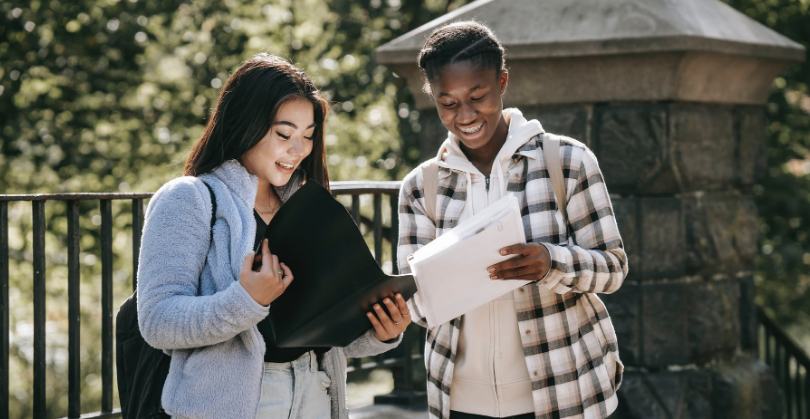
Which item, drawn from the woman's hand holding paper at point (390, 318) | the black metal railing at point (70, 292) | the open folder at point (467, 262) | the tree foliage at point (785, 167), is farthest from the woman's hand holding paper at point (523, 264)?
the tree foliage at point (785, 167)

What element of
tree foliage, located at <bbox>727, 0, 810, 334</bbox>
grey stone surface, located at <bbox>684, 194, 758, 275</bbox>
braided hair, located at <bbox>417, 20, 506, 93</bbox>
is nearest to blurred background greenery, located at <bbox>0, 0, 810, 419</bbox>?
tree foliage, located at <bbox>727, 0, 810, 334</bbox>

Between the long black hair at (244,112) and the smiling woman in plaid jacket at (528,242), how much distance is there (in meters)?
0.50

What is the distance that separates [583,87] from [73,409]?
8.81ft

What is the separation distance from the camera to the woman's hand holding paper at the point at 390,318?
7.10 ft

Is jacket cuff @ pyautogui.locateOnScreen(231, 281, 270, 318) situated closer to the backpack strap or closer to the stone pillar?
the backpack strap

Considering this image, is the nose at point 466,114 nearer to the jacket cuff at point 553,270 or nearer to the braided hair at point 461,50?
the braided hair at point 461,50

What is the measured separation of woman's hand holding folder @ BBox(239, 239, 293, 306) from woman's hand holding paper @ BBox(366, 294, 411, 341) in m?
0.29

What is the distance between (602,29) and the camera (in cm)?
423

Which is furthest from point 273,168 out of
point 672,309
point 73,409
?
point 672,309

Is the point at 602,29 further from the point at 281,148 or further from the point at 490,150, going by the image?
the point at 281,148

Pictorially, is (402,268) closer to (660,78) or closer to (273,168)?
(273,168)

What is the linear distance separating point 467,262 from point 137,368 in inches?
32.6

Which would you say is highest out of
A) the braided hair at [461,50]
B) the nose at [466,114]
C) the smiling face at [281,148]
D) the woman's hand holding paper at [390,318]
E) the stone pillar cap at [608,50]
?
the stone pillar cap at [608,50]


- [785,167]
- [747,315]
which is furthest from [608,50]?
[785,167]
